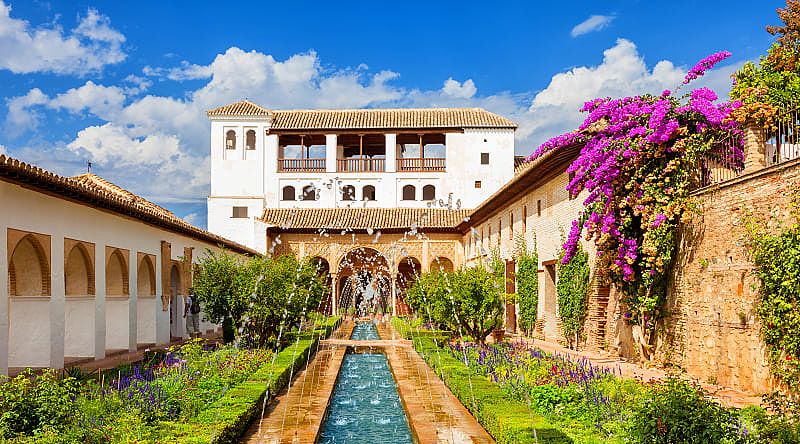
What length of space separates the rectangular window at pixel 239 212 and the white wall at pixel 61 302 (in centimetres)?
1909

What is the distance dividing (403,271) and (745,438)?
34047 mm

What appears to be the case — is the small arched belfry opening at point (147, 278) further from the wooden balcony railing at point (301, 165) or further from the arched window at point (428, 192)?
the arched window at point (428, 192)

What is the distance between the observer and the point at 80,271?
50.3 feet

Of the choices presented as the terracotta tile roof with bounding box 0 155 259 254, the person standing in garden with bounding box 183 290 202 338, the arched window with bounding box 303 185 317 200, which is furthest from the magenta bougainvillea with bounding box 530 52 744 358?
the arched window with bounding box 303 185 317 200

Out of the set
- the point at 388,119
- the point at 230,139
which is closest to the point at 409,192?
the point at 388,119

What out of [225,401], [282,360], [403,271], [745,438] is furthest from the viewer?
[403,271]

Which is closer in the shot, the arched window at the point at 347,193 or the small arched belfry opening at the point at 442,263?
the small arched belfry opening at the point at 442,263

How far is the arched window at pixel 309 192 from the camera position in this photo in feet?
125

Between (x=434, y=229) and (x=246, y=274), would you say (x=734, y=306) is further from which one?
(x=434, y=229)

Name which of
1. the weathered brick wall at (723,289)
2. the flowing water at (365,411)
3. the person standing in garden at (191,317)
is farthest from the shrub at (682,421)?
the person standing in garden at (191,317)

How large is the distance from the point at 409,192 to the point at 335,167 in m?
4.09

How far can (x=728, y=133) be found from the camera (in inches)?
473

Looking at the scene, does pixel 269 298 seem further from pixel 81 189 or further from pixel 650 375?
pixel 650 375

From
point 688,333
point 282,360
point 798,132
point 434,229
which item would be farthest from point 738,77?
point 434,229
